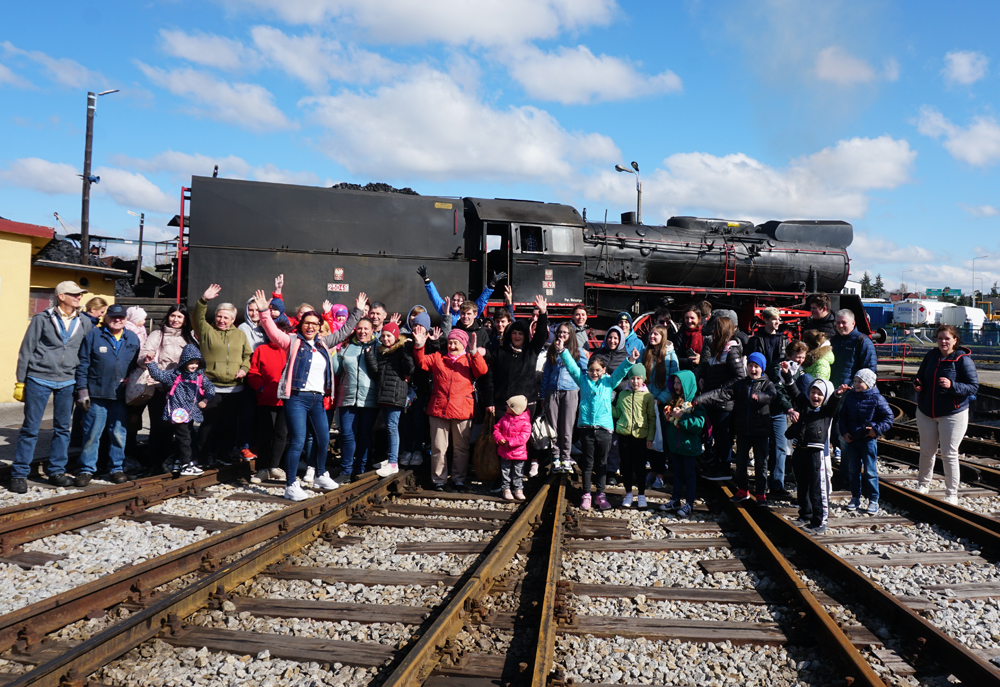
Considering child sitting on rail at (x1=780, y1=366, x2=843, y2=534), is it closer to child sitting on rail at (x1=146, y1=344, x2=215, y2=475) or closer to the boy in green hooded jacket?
the boy in green hooded jacket

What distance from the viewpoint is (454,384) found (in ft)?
20.2

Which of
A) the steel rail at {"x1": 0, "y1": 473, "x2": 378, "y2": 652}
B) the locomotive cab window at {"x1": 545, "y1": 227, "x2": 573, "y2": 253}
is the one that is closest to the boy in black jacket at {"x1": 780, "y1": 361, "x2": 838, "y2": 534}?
the steel rail at {"x1": 0, "y1": 473, "x2": 378, "y2": 652}

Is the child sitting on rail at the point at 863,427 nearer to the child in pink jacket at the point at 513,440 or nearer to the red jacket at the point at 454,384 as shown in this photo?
the child in pink jacket at the point at 513,440

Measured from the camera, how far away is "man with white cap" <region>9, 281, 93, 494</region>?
575 cm

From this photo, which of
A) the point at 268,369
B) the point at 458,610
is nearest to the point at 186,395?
the point at 268,369

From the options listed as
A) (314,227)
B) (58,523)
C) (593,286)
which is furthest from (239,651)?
(593,286)

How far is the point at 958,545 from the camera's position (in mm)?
4824

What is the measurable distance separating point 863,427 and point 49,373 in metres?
7.17

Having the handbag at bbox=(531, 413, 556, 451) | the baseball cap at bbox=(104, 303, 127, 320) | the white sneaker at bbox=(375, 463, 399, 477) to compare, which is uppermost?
the baseball cap at bbox=(104, 303, 127, 320)

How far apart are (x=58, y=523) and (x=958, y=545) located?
21.9 ft

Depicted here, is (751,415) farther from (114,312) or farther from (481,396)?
(114,312)

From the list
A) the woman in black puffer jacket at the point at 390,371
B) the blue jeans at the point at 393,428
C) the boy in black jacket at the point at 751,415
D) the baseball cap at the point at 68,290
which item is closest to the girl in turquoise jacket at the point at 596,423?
the boy in black jacket at the point at 751,415

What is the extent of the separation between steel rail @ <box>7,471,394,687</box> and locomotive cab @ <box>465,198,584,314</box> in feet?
20.4

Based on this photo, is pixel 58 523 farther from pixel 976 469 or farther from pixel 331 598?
pixel 976 469
